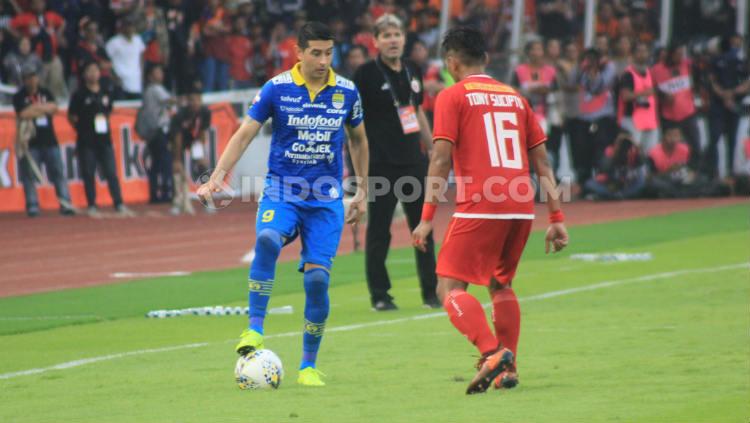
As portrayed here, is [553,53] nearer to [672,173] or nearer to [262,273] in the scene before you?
[672,173]

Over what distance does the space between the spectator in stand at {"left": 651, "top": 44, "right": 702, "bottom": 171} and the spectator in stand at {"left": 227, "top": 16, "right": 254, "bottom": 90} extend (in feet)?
24.9

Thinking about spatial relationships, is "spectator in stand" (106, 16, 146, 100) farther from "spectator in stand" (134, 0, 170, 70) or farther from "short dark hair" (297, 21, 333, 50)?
"short dark hair" (297, 21, 333, 50)

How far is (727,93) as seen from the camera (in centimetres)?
2830

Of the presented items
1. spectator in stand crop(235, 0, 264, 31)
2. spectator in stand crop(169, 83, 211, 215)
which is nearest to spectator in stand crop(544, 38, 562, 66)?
spectator in stand crop(235, 0, 264, 31)

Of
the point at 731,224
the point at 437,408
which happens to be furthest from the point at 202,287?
the point at 731,224

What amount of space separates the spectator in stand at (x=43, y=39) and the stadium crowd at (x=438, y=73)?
0.02 metres

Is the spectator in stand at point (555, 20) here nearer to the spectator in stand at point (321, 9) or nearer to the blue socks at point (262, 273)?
the spectator in stand at point (321, 9)

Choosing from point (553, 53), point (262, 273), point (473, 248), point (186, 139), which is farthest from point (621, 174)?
point (473, 248)

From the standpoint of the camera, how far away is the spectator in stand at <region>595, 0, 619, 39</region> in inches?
1323

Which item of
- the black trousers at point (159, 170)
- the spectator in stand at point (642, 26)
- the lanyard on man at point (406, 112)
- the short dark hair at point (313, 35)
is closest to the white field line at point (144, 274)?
the lanyard on man at point (406, 112)

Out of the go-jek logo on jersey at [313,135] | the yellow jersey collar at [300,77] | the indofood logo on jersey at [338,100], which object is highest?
the yellow jersey collar at [300,77]

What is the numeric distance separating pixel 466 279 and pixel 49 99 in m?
17.2

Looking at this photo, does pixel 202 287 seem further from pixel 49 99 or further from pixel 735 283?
pixel 49 99

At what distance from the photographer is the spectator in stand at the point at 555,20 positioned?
33.6m
